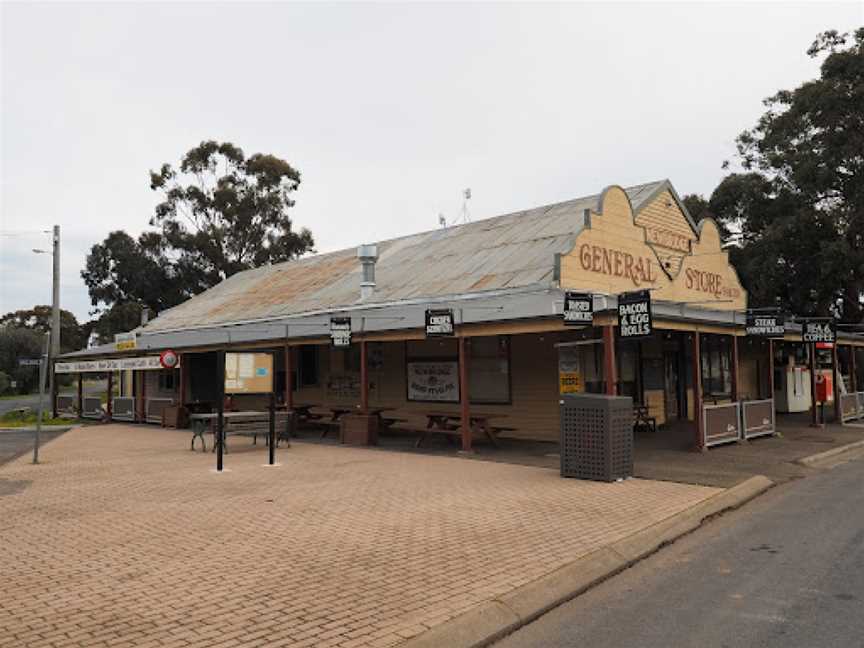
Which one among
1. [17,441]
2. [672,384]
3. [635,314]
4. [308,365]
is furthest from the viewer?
[308,365]

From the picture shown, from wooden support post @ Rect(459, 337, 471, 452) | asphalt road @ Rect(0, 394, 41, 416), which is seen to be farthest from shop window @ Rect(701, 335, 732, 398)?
asphalt road @ Rect(0, 394, 41, 416)

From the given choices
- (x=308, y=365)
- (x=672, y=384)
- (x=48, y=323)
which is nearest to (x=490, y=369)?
(x=672, y=384)

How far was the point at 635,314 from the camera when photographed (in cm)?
1104

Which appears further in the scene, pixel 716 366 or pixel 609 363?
pixel 716 366

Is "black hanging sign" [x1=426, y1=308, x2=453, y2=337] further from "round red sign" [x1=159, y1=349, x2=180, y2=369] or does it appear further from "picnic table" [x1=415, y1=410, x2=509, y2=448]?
"round red sign" [x1=159, y1=349, x2=180, y2=369]

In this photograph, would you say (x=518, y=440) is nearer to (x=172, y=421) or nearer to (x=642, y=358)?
(x=642, y=358)

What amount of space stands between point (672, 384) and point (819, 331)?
3.87m

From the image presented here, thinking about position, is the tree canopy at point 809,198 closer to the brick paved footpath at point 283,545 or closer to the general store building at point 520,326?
the general store building at point 520,326

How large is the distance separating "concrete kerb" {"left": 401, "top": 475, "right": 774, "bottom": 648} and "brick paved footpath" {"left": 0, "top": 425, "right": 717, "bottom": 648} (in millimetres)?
126

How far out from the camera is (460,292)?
1644cm

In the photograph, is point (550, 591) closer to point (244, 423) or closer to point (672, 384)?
point (244, 423)

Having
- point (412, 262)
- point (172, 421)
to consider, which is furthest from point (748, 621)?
point (172, 421)

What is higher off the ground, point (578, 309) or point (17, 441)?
point (578, 309)

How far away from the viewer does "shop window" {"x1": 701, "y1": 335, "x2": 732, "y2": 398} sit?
19680 millimetres
